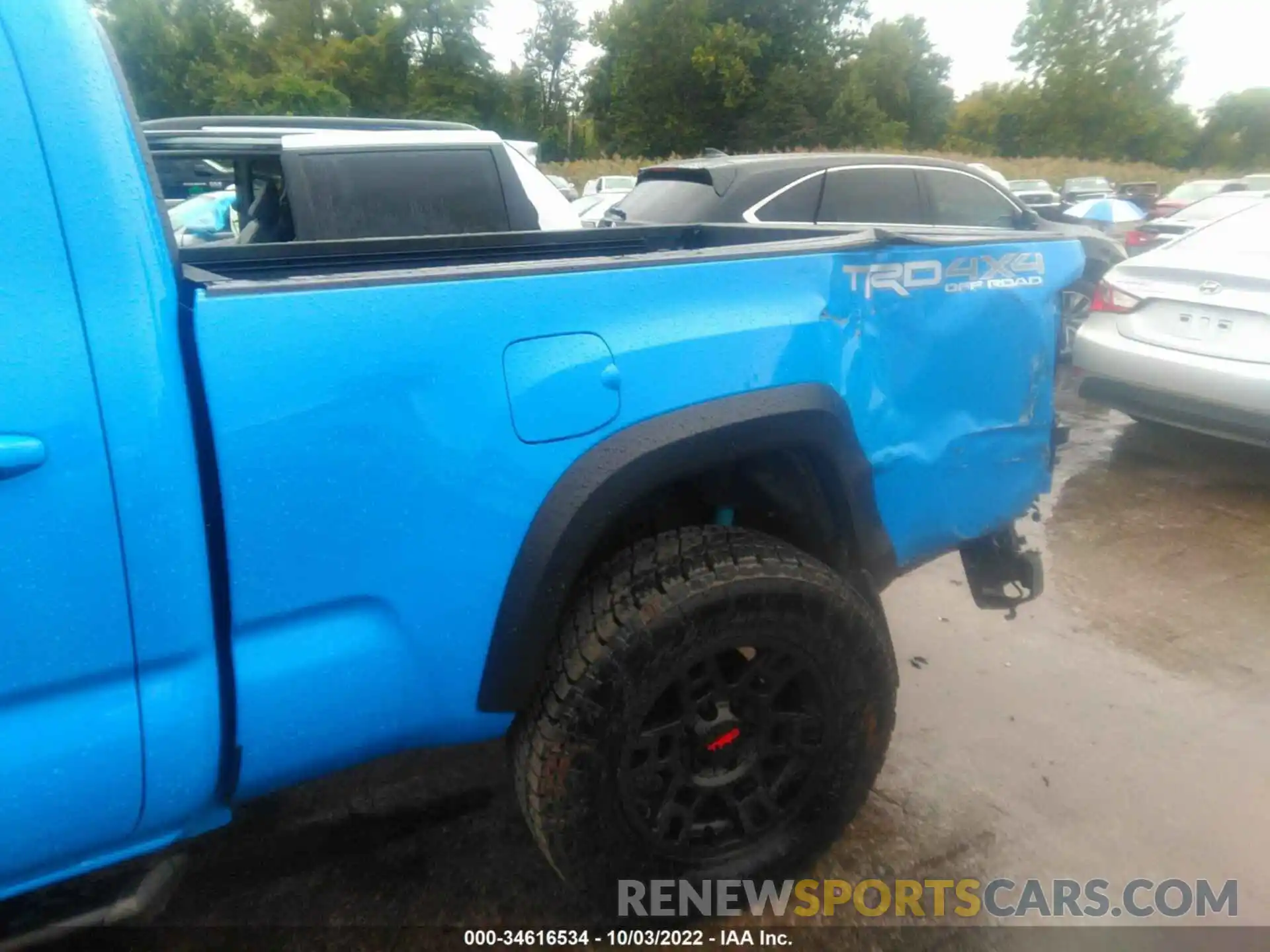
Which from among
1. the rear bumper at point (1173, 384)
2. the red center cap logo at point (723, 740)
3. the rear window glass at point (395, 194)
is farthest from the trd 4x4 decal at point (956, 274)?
the rear bumper at point (1173, 384)

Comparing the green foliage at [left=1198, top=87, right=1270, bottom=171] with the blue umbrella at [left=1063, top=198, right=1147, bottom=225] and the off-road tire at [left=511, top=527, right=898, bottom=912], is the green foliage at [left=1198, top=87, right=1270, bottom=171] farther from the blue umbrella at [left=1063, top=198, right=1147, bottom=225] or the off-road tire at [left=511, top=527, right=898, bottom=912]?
the off-road tire at [left=511, top=527, right=898, bottom=912]

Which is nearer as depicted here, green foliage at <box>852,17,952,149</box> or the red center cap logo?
the red center cap logo

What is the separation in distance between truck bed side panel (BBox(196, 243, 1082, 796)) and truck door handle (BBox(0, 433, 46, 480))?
24 cm

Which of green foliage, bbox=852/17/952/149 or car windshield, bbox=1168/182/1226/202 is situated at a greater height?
green foliage, bbox=852/17/952/149

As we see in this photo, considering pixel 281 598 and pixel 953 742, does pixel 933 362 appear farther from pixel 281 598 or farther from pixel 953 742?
pixel 281 598

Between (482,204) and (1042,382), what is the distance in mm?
2719

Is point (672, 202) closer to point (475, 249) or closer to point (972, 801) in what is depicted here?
point (475, 249)

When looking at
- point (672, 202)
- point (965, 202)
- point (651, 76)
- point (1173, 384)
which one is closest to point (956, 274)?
point (1173, 384)

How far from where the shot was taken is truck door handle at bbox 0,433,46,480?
128 centimetres

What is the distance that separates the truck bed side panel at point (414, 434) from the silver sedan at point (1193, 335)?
11.8ft

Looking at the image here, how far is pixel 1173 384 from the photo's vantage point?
16.3 feet

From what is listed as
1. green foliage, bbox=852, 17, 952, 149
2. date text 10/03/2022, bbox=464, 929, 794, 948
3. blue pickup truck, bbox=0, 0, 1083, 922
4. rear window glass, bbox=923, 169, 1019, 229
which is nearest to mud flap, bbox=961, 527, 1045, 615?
blue pickup truck, bbox=0, 0, 1083, 922

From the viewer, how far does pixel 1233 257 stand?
5.05 meters

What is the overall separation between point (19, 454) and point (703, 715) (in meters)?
1.38
